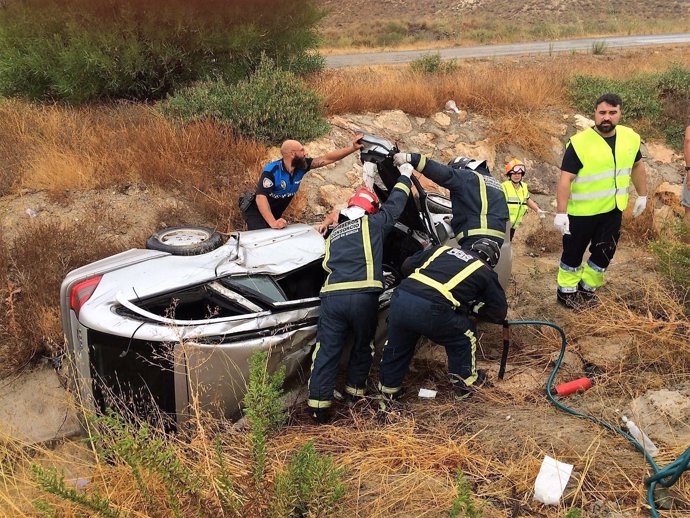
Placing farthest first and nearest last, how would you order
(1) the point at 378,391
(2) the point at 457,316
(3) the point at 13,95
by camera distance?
1. (3) the point at 13,95
2. (1) the point at 378,391
3. (2) the point at 457,316

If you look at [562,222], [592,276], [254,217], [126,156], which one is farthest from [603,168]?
[126,156]

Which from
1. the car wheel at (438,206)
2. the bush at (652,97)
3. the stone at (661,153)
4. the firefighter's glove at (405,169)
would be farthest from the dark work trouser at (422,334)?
the bush at (652,97)

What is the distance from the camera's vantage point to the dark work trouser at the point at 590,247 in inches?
190

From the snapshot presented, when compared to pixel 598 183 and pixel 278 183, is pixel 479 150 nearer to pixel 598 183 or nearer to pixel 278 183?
pixel 598 183

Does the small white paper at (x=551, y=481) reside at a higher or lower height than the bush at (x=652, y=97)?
lower

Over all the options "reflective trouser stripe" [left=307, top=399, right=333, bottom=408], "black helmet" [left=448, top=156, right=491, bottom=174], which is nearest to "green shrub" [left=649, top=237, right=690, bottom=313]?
"black helmet" [left=448, top=156, right=491, bottom=174]

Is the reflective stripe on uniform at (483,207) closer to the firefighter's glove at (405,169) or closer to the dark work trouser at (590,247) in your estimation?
the firefighter's glove at (405,169)

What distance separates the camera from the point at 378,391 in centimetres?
415

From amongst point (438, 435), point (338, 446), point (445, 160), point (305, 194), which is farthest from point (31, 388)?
point (445, 160)

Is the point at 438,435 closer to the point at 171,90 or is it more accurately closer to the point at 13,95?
the point at 171,90

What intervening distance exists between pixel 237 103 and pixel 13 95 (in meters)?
3.51

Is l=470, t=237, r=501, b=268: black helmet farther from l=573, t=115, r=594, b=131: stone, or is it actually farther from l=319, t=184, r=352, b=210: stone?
l=573, t=115, r=594, b=131: stone

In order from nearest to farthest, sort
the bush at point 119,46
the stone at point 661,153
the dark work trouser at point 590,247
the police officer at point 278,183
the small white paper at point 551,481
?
the small white paper at point 551,481 → the dark work trouser at point 590,247 → the police officer at point 278,183 → the bush at point 119,46 → the stone at point 661,153

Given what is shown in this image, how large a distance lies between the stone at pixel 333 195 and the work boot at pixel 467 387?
11.9ft
